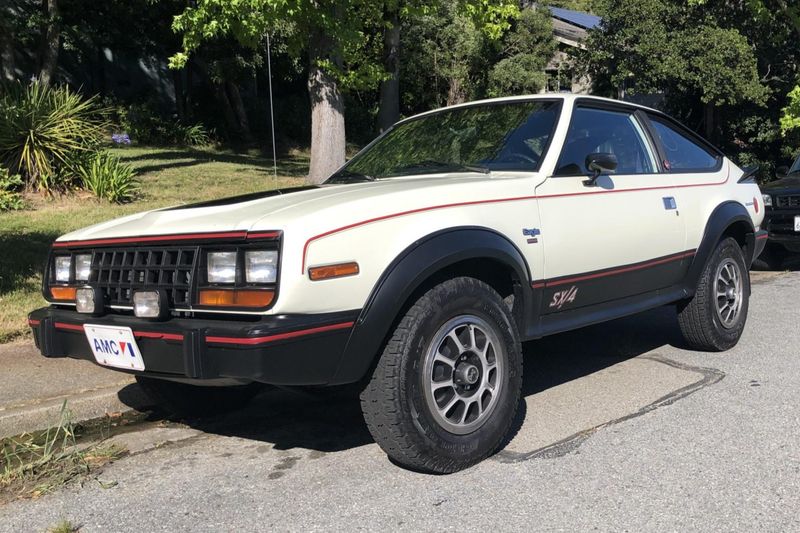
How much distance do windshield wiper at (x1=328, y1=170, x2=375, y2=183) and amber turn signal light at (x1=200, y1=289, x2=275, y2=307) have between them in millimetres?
1617

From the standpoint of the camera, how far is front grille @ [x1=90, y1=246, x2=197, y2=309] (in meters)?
3.22

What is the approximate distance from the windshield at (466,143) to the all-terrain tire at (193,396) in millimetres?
1386

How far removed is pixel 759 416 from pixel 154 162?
1464 cm

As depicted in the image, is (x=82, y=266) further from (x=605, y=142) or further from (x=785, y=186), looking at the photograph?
(x=785, y=186)

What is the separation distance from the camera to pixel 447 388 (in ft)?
11.3

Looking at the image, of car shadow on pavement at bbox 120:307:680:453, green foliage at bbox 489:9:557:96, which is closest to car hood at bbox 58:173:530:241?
car shadow on pavement at bbox 120:307:680:453

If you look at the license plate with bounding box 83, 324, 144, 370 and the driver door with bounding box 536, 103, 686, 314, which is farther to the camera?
the driver door with bounding box 536, 103, 686, 314

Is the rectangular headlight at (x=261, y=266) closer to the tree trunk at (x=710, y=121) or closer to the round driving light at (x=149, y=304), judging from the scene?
the round driving light at (x=149, y=304)

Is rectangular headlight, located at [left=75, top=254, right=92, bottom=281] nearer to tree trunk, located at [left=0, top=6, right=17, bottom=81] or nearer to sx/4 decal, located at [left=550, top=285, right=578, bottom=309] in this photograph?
sx/4 decal, located at [left=550, top=285, right=578, bottom=309]

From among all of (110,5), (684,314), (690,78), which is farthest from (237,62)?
(684,314)

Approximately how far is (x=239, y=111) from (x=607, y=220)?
20.9 meters

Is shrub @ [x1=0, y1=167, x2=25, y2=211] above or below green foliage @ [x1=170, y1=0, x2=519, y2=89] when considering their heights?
Result: below

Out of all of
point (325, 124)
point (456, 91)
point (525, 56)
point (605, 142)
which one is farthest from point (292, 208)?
point (456, 91)

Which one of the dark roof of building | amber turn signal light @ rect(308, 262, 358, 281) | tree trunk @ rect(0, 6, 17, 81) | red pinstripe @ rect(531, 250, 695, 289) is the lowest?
red pinstripe @ rect(531, 250, 695, 289)
